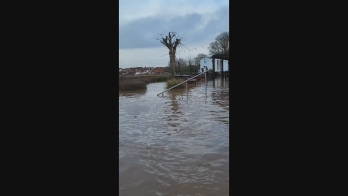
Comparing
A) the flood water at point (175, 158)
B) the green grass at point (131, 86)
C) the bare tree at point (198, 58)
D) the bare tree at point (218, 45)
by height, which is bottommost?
the flood water at point (175, 158)

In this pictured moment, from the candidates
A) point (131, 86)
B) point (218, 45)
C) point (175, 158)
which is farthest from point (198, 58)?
point (175, 158)

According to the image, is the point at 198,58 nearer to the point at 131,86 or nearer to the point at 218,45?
the point at 218,45

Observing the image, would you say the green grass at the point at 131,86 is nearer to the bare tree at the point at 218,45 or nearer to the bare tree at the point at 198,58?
the bare tree at the point at 218,45

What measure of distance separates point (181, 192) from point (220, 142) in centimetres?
185

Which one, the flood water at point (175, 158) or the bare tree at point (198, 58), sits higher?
the bare tree at point (198, 58)

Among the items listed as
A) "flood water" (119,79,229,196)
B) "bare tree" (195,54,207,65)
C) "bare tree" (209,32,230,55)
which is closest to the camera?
"flood water" (119,79,229,196)

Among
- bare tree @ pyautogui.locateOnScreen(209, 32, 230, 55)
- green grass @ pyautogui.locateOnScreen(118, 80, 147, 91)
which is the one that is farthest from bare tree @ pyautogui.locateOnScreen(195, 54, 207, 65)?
green grass @ pyautogui.locateOnScreen(118, 80, 147, 91)

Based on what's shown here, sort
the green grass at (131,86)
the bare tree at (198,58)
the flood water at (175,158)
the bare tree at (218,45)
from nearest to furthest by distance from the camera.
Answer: the flood water at (175,158)
the green grass at (131,86)
the bare tree at (218,45)
the bare tree at (198,58)

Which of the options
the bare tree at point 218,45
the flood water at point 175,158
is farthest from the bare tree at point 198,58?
the flood water at point 175,158

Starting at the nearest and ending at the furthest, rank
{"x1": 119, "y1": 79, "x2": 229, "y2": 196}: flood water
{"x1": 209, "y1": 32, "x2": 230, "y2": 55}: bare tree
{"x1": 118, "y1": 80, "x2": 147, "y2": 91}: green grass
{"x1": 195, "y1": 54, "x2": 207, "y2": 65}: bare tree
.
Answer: {"x1": 119, "y1": 79, "x2": 229, "y2": 196}: flood water < {"x1": 118, "y1": 80, "x2": 147, "y2": 91}: green grass < {"x1": 209, "y1": 32, "x2": 230, "y2": 55}: bare tree < {"x1": 195, "y1": 54, "x2": 207, "y2": 65}: bare tree

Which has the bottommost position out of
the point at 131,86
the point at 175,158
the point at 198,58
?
the point at 175,158

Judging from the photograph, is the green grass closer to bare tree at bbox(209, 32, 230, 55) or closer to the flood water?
the flood water
